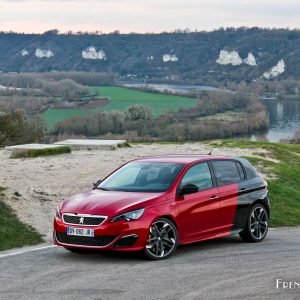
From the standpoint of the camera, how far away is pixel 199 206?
42.7 feet

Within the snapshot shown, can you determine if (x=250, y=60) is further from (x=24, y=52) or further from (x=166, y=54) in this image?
(x=24, y=52)

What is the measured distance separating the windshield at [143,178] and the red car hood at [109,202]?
32 cm

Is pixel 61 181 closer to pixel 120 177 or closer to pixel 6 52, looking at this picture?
pixel 120 177

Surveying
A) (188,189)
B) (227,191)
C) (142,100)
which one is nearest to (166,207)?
(188,189)

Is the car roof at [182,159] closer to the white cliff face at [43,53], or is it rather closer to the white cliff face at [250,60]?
the white cliff face at [250,60]

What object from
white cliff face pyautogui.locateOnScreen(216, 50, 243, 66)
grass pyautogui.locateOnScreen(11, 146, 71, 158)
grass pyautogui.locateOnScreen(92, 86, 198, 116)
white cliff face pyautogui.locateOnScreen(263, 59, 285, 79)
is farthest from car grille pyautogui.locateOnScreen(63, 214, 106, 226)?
white cliff face pyautogui.locateOnScreen(216, 50, 243, 66)

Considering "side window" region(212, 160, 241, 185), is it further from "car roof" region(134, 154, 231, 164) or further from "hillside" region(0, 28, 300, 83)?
"hillside" region(0, 28, 300, 83)

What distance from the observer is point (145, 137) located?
228 ft

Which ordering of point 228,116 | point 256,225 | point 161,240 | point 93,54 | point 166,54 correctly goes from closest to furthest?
point 161,240 < point 256,225 < point 228,116 < point 166,54 < point 93,54

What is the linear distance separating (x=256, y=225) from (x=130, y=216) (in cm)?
303

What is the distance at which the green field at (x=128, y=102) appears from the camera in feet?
332

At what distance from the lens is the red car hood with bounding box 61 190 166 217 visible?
39.3 ft

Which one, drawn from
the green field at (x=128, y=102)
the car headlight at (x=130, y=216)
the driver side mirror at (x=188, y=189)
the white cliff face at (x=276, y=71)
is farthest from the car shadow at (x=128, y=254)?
the white cliff face at (x=276, y=71)

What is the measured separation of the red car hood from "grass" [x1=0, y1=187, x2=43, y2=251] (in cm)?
172
